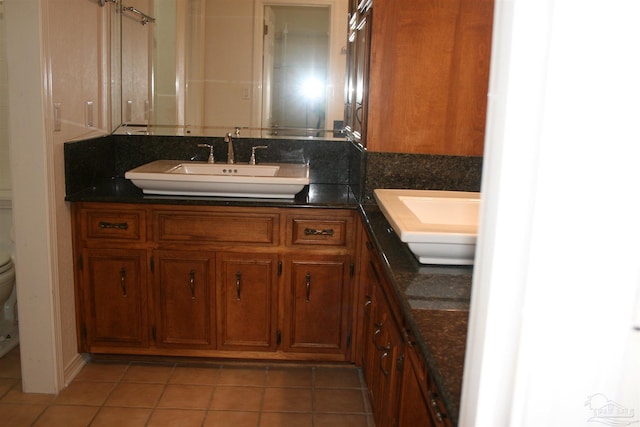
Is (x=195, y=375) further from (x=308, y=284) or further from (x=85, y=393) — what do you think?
(x=308, y=284)

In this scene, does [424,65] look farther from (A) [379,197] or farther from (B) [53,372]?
(B) [53,372]

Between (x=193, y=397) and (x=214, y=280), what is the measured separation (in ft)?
1.68

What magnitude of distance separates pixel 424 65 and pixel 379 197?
0.67 meters

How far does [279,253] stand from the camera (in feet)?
9.25

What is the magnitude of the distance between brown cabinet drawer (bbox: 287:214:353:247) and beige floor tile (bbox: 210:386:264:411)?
680mm

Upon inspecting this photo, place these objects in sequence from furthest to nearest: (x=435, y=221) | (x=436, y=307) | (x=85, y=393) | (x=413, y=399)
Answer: (x=85, y=393) → (x=435, y=221) → (x=413, y=399) → (x=436, y=307)

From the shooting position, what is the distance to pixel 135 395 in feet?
8.92

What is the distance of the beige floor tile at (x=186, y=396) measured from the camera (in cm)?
265

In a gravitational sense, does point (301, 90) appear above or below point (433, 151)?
above

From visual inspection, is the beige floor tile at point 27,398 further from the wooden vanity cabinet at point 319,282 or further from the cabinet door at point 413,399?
the cabinet door at point 413,399

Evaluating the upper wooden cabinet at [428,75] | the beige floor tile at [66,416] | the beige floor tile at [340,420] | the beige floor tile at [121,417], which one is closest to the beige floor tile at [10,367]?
the beige floor tile at [66,416]

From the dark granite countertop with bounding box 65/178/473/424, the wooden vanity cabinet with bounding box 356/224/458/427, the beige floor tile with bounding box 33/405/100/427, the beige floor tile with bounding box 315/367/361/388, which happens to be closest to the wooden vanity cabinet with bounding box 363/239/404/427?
the wooden vanity cabinet with bounding box 356/224/458/427

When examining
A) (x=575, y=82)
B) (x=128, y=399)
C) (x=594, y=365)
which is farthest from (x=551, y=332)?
(x=128, y=399)

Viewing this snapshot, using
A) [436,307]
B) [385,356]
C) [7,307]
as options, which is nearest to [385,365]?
[385,356]
